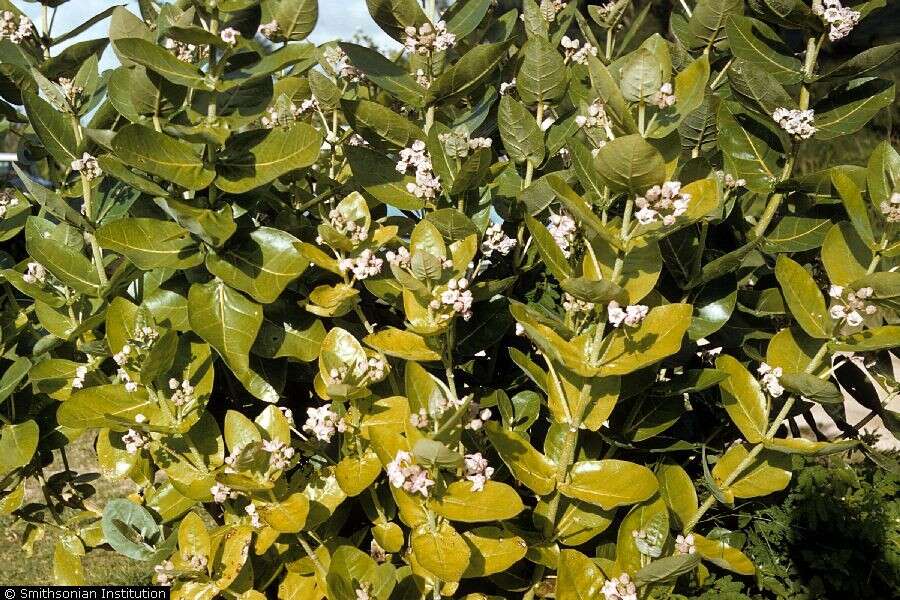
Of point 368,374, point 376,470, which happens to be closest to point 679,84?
point 368,374

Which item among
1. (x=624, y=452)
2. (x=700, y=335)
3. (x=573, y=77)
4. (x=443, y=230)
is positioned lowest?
(x=624, y=452)

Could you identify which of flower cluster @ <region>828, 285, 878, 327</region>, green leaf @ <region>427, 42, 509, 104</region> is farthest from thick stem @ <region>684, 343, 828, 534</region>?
green leaf @ <region>427, 42, 509, 104</region>

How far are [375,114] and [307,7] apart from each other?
31cm

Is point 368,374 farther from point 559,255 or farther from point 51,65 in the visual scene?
point 51,65

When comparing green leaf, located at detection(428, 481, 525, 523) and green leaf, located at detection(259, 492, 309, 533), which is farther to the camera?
green leaf, located at detection(259, 492, 309, 533)

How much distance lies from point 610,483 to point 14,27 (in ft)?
6.37

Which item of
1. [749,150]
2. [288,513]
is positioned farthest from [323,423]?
[749,150]

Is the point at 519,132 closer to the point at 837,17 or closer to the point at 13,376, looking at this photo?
the point at 837,17

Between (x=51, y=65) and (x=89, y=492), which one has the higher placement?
(x=51, y=65)

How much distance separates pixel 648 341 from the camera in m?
1.87

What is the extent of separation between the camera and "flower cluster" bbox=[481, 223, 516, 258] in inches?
83.1

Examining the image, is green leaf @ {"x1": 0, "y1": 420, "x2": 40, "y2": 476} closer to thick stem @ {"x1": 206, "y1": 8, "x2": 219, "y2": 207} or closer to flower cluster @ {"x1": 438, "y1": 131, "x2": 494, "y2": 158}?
thick stem @ {"x1": 206, "y1": 8, "x2": 219, "y2": 207}

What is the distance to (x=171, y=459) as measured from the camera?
2.24 m

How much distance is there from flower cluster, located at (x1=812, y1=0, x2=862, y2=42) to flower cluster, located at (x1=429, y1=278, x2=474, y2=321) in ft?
3.46
